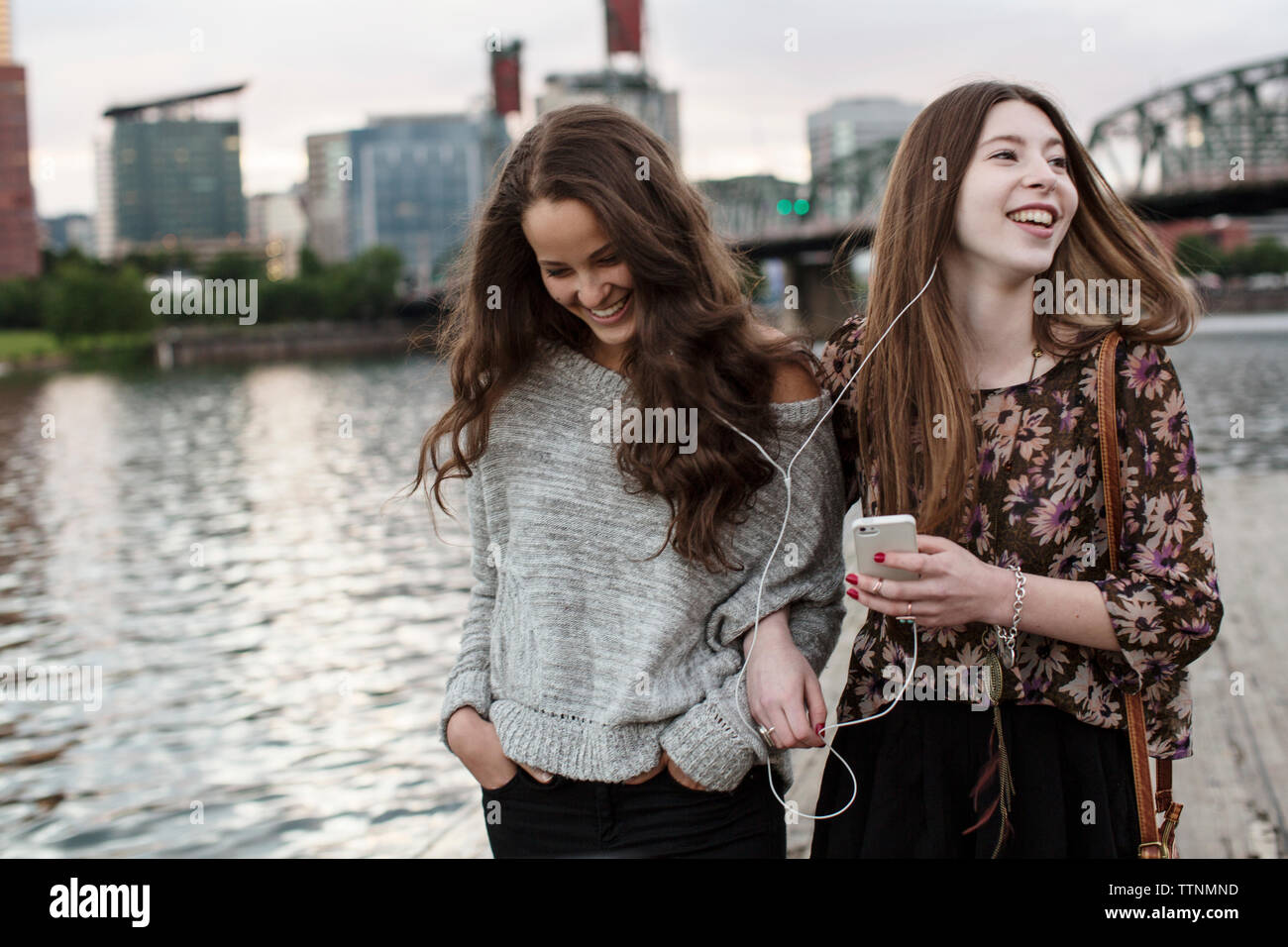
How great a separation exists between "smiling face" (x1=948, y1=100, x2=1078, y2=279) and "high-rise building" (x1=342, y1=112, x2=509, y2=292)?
148 metres

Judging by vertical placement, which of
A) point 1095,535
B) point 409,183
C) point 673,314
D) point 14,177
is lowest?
point 1095,535

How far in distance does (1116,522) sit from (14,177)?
99.3 m

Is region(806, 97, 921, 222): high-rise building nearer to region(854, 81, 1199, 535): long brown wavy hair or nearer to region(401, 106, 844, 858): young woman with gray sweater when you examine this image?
region(854, 81, 1199, 535): long brown wavy hair

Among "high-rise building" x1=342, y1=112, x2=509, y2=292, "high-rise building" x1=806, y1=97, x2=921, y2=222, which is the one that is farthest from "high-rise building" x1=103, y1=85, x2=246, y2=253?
"high-rise building" x1=806, y1=97, x2=921, y2=222

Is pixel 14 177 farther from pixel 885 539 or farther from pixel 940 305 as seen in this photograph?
pixel 885 539

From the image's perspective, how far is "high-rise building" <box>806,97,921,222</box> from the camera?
3152 inches

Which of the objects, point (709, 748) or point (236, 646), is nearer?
point (709, 748)

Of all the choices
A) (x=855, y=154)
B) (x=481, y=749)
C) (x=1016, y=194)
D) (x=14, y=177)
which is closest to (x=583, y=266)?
(x=1016, y=194)

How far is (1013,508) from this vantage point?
1.85 metres

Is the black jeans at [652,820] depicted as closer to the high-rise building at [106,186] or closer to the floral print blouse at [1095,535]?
the floral print blouse at [1095,535]

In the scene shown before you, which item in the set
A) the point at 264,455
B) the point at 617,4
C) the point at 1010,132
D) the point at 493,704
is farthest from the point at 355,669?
the point at 617,4

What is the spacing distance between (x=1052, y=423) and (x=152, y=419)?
33.7m

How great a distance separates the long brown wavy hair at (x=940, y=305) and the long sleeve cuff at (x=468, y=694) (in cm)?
68
